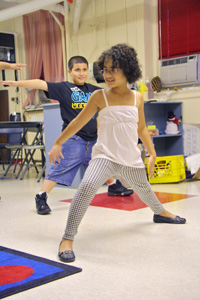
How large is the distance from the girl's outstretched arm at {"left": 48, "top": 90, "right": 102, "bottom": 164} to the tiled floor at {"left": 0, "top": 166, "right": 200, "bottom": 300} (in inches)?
21.9

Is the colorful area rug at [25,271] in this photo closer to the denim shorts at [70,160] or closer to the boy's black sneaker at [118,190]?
the denim shorts at [70,160]

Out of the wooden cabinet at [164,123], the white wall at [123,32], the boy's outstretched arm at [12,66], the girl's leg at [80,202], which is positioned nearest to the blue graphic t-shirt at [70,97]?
the boy's outstretched arm at [12,66]

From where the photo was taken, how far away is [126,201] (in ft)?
12.1

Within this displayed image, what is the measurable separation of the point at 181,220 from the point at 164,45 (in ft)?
14.5

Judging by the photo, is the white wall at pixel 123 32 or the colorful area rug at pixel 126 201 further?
the white wall at pixel 123 32

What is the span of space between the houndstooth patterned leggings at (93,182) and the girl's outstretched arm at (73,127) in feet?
0.65

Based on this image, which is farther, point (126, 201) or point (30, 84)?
point (126, 201)

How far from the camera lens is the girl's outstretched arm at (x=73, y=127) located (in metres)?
2.19

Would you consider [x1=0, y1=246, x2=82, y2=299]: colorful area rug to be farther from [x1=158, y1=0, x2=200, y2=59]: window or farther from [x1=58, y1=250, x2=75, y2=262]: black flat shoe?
[x1=158, y1=0, x2=200, y2=59]: window

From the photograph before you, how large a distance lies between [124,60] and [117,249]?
106 cm

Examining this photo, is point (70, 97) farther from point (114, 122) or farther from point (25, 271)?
point (25, 271)

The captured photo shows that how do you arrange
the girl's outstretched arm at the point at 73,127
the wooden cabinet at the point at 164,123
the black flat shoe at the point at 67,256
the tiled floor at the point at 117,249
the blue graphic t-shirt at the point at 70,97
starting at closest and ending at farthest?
the tiled floor at the point at 117,249
the black flat shoe at the point at 67,256
the girl's outstretched arm at the point at 73,127
the blue graphic t-shirt at the point at 70,97
the wooden cabinet at the point at 164,123

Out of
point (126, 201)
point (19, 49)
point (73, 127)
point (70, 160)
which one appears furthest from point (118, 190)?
point (19, 49)

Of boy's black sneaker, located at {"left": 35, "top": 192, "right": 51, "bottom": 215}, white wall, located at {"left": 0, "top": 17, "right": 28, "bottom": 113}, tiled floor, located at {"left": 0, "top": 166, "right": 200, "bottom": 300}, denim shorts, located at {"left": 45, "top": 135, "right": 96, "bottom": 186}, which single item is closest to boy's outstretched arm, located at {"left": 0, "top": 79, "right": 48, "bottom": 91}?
denim shorts, located at {"left": 45, "top": 135, "right": 96, "bottom": 186}
